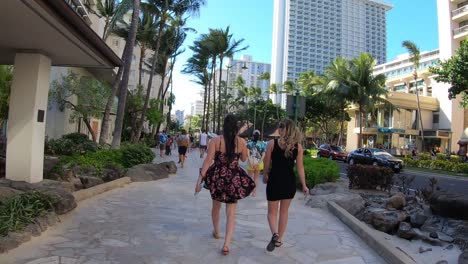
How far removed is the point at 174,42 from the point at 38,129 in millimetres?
28870

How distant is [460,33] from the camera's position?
44.5 metres

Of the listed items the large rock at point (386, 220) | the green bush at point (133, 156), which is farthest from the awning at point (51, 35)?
the large rock at point (386, 220)

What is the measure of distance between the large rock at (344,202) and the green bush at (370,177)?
2.50m

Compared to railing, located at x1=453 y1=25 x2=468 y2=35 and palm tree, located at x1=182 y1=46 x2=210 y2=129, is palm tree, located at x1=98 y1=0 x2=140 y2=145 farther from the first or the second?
railing, located at x1=453 y1=25 x2=468 y2=35

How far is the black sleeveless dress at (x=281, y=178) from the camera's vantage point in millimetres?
5219

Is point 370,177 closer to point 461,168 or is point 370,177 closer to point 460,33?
point 461,168

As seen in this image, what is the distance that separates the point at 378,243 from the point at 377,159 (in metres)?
22.0

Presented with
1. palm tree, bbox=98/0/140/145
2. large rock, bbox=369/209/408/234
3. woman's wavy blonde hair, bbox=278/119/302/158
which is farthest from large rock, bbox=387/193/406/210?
palm tree, bbox=98/0/140/145

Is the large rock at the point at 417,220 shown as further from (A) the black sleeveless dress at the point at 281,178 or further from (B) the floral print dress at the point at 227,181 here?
(B) the floral print dress at the point at 227,181

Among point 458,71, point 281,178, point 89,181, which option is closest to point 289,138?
point 281,178

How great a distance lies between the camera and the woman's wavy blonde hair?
520 centimetres

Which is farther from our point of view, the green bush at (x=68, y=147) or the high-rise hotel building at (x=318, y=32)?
the high-rise hotel building at (x=318, y=32)

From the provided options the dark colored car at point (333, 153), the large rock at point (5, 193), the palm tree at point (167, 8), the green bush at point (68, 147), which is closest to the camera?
the large rock at point (5, 193)

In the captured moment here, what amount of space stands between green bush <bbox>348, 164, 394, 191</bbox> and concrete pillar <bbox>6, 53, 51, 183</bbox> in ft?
27.1
